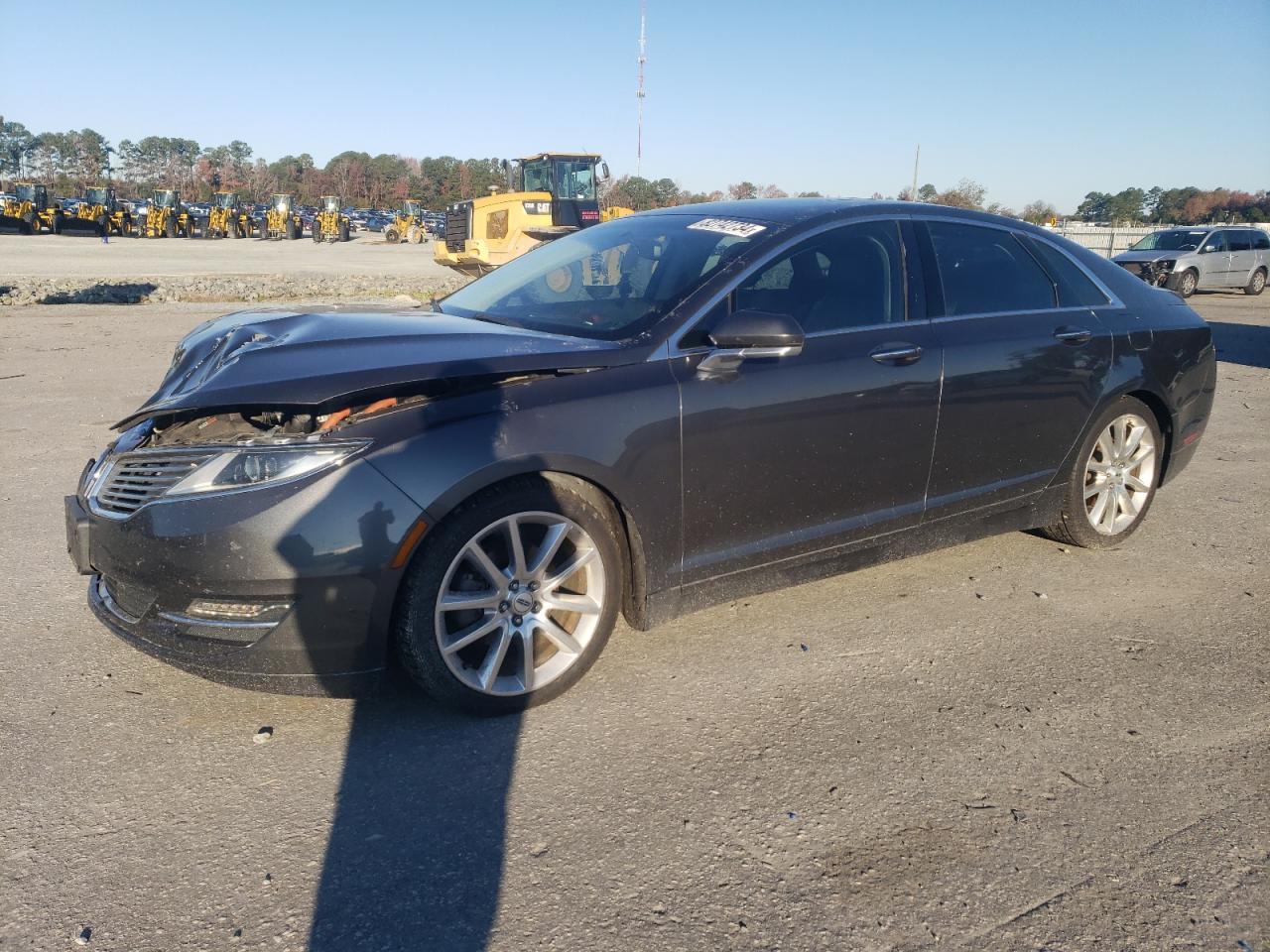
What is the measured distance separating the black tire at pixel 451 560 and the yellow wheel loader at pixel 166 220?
4818 centimetres

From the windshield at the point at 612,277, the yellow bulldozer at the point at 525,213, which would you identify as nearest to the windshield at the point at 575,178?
the yellow bulldozer at the point at 525,213

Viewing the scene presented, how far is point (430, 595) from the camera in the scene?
118 inches

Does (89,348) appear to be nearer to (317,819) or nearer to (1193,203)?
(317,819)

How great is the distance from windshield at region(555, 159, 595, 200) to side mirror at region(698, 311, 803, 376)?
20341 mm

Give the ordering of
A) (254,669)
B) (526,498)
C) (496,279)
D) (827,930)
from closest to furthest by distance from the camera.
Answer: (827,930), (254,669), (526,498), (496,279)

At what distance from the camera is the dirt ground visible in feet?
83.4

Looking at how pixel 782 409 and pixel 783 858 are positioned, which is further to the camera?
pixel 782 409

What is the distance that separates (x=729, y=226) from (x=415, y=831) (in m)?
2.65

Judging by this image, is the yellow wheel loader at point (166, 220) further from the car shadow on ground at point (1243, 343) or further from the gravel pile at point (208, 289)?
the car shadow on ground at point (1243, 343)

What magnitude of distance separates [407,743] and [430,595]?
18.9 inches

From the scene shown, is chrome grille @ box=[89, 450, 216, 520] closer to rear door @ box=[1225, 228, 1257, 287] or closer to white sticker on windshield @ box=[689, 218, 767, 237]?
white sticker on windshield @ box=[689, 218, 767, 237]

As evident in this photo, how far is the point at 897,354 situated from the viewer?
12.9ft

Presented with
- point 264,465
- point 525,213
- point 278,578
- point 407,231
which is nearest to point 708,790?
point 278,578

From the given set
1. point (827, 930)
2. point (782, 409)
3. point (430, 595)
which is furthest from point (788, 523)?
point (827, 930)
